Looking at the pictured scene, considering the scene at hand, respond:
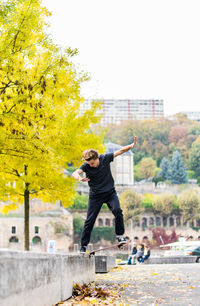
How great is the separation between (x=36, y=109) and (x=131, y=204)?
268ft

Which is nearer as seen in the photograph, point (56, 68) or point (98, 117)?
point (56, 68)

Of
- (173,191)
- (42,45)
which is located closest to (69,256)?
(42,45)

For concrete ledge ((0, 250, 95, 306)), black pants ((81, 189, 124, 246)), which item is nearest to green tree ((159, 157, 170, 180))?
black pants ((81, 189, 124, 246))

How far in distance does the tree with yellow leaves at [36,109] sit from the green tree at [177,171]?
98.4 m

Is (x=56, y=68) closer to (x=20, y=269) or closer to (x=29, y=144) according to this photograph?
(x=29, y=144)

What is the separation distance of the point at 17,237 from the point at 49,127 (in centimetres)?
6732

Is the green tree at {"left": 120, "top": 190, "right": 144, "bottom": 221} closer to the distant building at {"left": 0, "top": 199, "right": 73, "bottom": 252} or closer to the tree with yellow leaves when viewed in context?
the distant building at {"left": 0, "top": 199, "right": 73, "bottom": 252}

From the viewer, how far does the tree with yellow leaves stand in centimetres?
984

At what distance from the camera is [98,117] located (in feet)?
44.0

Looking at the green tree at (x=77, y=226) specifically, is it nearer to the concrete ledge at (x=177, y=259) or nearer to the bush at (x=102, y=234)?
the bush at (x=102, y=234)

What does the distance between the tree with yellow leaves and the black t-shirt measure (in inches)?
167

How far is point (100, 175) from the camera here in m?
5.47

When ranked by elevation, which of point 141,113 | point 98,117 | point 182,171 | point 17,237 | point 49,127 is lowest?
point 17,237

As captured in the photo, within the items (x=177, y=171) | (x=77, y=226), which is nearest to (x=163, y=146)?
(x=177, y=171)
